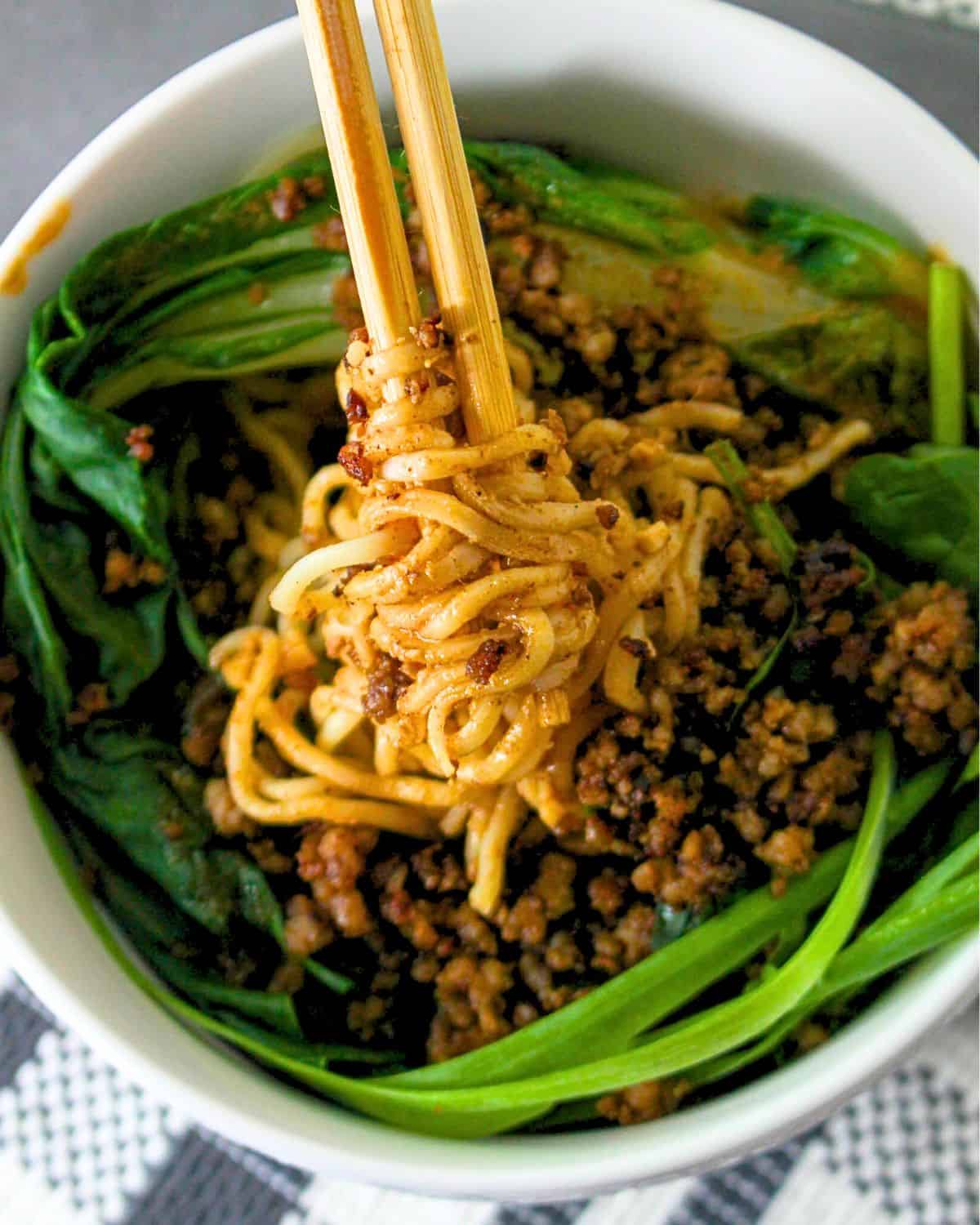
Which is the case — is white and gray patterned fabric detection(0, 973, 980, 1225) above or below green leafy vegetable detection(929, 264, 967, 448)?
below

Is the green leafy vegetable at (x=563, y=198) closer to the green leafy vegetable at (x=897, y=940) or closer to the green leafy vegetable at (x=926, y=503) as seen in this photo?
the green leafy vegetable at (x=926, y=503)

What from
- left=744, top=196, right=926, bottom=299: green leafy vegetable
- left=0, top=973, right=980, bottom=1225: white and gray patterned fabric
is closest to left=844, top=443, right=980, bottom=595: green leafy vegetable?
left=744, top=196, right=926, bottom=299: green leafy vegetable

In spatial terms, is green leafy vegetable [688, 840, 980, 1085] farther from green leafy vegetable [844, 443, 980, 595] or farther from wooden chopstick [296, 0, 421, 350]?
wooden chopstick [296, 0, 421, 350]

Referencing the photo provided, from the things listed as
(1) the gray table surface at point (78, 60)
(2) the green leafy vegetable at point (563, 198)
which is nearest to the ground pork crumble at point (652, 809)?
(2) the green leafy vegetable at point (563, 198)

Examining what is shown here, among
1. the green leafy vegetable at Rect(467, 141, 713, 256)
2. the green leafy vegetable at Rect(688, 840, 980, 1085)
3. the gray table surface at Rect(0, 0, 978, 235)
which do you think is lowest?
the green leafy vegetable at Rect(688, 840, 980, 1085)

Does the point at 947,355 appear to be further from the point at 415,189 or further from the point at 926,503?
the point at 415,189

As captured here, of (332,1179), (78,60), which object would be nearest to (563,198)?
(78,60)

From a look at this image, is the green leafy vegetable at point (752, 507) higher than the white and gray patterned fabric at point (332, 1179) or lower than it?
higher
